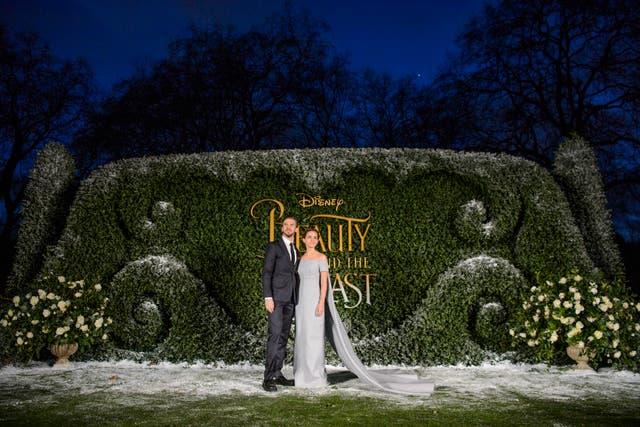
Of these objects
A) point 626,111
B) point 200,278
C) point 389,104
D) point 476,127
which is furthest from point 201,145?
point 626,111

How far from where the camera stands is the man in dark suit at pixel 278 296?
17.8 feet

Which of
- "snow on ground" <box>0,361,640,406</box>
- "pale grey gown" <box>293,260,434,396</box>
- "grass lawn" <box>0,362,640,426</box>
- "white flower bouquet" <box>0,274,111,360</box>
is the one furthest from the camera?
"white flower bouquet" <box>0,274,111,360</box>

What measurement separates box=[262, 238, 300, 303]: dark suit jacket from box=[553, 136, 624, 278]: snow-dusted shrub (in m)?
4.94

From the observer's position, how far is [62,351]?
675 cm

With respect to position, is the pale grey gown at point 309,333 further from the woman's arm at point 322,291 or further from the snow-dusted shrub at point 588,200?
the snow-dusted shrub at point 588,200

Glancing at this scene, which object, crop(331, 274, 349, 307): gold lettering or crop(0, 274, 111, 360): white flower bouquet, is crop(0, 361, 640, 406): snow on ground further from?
crop(331, 274, 349, 307): gold lettering

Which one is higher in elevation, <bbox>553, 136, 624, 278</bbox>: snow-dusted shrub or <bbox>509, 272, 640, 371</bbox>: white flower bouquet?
<bbox>553, 136, 624, 278</bbox>: snow-dusted shrub

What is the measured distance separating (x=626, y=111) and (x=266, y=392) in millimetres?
13332

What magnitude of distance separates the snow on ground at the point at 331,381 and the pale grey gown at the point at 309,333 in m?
0.20

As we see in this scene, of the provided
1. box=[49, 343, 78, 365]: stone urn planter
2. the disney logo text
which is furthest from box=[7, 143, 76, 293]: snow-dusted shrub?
the disney logo text

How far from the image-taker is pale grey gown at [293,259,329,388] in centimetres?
540

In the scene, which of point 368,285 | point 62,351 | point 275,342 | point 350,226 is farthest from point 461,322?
point 62,351

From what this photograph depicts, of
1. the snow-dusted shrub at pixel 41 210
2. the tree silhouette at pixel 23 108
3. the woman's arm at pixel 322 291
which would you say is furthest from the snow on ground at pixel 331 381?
the tree silhouette at pixel 23 108

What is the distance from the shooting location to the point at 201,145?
1780cm
